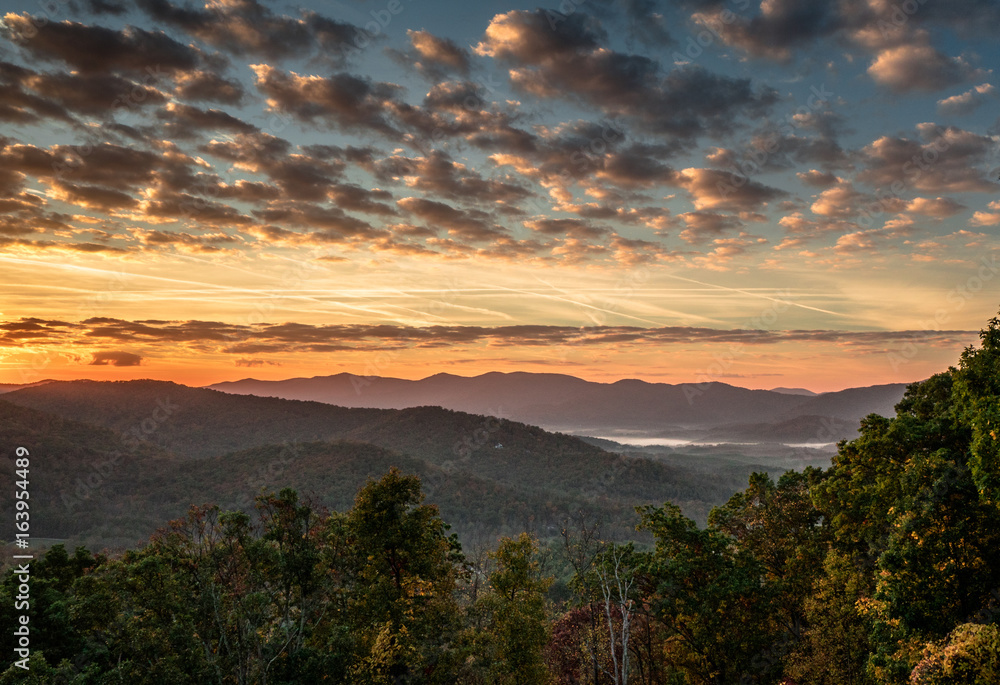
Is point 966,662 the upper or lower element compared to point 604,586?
upper

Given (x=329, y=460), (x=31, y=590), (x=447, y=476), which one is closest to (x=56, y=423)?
(x=329, y=460)

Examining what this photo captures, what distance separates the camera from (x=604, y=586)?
2712 cm

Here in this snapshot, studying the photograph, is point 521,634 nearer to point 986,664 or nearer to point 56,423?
point 986,664

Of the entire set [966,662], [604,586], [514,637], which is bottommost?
[514,637]

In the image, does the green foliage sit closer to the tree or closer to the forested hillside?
the forested hillside

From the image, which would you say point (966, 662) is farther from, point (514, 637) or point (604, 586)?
point (514, 637)

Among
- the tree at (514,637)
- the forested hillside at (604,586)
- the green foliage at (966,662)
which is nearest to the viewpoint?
the green foliage at (966,662)

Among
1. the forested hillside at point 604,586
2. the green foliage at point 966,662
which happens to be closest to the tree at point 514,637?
the forested hillside at point 604,586

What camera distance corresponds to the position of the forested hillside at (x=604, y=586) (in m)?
19.1

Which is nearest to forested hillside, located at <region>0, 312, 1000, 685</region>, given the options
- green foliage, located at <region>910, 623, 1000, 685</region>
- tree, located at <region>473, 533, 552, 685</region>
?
tree, located at <region>473, 533, 552, 685</region>

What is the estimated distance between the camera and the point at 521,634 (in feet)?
97.7

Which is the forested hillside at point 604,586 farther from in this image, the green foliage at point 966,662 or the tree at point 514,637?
the green foliage at point 966,662

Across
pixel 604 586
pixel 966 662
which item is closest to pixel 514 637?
pixel 604 586

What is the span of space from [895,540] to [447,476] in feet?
567
